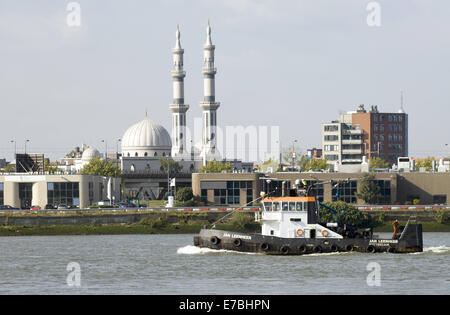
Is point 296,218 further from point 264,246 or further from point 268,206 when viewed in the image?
A: point 264,246

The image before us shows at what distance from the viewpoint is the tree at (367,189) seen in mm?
129750

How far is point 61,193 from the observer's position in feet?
431

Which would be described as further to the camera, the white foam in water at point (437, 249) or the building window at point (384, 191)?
the building window at point (384, 191)

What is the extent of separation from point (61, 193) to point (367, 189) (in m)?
41.0

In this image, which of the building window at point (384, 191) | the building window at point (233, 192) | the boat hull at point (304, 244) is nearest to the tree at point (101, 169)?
the building window at point (233, 192)

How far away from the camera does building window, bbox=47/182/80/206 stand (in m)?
131

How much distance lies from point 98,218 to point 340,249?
41138 millimetres

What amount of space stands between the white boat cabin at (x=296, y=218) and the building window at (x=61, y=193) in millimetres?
64205

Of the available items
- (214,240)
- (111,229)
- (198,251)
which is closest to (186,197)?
(111,229)

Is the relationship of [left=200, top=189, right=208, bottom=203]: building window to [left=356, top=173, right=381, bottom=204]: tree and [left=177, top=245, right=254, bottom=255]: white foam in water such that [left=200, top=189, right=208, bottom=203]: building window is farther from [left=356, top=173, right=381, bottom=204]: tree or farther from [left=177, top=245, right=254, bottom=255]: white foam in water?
[left=177, top=245, right=254, bottom=255]: white foam in water

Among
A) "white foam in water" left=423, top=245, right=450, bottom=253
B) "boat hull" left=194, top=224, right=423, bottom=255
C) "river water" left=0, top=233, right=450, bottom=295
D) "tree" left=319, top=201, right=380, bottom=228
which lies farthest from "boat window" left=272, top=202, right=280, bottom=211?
"tree" left=319, top=201, right=380, bottom=228

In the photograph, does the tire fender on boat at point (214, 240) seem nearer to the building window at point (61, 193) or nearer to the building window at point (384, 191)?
the building window at point (61, 193)
